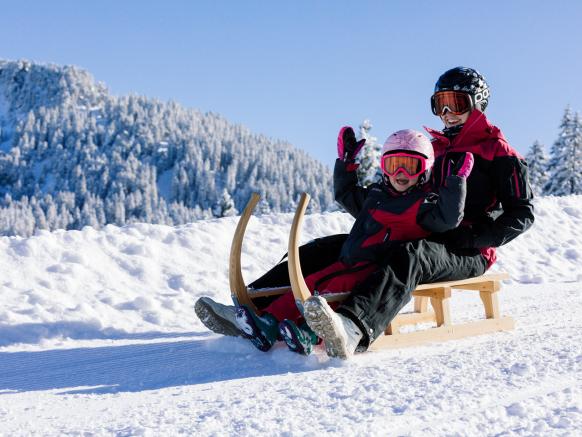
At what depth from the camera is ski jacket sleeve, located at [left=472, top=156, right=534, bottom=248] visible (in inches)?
153

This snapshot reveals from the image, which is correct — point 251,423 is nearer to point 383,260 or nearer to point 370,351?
point 370,351

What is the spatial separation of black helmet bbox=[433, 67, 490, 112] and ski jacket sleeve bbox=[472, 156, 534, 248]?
552mm

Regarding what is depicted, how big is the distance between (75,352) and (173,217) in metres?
134

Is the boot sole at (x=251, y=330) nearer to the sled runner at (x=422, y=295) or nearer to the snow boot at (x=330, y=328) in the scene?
the sled runner at (x=422, y=295)

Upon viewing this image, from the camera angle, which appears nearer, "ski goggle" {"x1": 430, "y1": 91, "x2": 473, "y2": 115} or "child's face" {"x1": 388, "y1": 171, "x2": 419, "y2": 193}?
"child's face" {"x1": 388, "y1": 171, "x2": 419, "y2": 193}

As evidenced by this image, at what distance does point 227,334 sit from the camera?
385 centimetres

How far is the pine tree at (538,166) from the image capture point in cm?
3359

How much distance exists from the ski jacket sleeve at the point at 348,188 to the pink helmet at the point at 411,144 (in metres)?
0.52

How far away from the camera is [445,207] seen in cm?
353

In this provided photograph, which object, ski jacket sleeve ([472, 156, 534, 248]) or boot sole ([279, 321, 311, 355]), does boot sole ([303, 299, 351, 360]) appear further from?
ski jacket sleeve ([472, 156, 534, 248])

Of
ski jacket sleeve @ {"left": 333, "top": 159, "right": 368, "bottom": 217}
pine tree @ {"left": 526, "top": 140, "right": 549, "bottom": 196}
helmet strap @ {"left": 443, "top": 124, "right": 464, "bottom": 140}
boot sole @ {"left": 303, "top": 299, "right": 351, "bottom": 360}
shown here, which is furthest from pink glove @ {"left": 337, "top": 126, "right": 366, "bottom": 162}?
pine tree @ {"left": 526, "top": 140, "right": 549, "bottom": 196}

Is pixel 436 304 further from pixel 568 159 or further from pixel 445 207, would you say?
pixel 568 159

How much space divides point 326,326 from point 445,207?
3.43 ft

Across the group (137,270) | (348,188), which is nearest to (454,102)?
(348,188)
